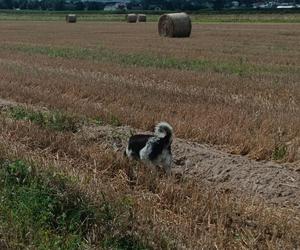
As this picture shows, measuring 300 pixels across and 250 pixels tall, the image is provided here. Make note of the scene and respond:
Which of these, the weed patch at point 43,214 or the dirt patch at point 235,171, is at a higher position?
the weed patch at point 43,214

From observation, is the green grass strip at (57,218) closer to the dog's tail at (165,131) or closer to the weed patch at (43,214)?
the weed patch at (43,214)

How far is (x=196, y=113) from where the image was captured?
9.23 m

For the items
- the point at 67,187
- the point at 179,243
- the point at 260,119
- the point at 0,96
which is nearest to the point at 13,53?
the point at 0,96

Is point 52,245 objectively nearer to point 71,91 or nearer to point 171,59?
point 71,91

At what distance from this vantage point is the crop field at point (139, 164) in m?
4.53

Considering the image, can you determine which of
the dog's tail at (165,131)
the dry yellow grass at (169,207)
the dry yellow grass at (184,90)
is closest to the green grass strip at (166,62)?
the dry yellow grass at (184,90)

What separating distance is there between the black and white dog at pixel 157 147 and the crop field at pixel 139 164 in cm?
14

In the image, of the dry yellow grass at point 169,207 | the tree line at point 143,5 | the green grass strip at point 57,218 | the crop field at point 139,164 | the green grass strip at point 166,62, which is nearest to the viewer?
the green grass strip at point 57,218

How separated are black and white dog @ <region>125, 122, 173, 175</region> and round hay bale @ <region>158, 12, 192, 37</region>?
83.4 ft

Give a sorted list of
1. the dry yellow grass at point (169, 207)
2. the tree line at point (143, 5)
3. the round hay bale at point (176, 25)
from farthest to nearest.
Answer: the tree line at point (143, 5)
the round hay bale at point (176, 25)
the dry yellow grass at point (169, 207)

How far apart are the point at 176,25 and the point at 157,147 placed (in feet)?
84.6

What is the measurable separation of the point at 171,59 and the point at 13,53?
6.85 metres

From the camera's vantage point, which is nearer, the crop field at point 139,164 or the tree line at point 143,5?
the crop field at point 139,164

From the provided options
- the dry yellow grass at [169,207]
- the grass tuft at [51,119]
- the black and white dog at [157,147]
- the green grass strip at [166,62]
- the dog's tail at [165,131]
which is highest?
the dog's tail at [165,131]
